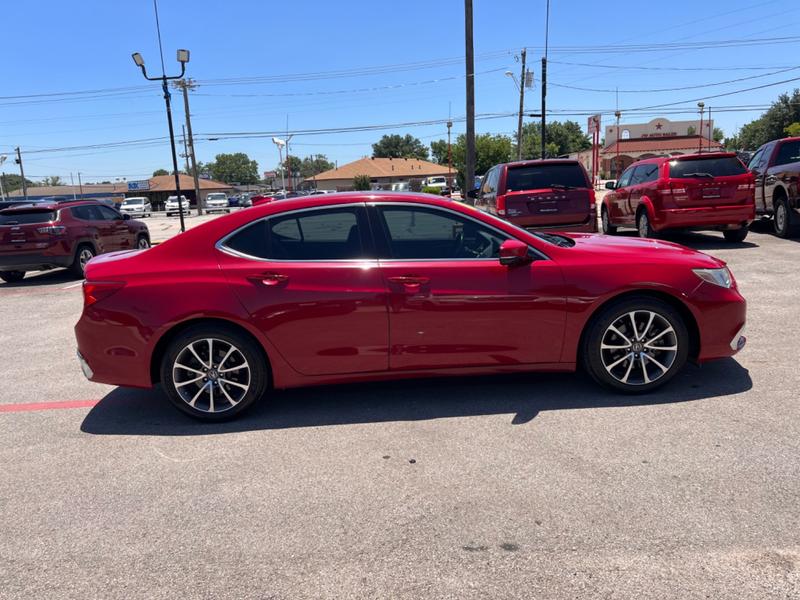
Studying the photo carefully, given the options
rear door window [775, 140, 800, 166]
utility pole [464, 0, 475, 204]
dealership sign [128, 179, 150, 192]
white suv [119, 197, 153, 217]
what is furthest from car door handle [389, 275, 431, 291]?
dealership sign [128, 179, 150, 192]

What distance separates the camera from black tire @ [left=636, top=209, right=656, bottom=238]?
11.0 metres

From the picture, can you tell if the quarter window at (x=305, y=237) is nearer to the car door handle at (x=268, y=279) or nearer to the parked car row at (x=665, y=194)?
the car door handle at (x=268, y=279)

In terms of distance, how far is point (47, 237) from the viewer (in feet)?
38.2

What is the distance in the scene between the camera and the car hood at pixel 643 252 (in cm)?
434

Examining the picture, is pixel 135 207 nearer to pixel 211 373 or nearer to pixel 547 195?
pixel 547 195

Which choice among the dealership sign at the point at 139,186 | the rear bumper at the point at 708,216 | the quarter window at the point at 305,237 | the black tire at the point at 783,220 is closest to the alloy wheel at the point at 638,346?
the quarter window at the point at 305,237

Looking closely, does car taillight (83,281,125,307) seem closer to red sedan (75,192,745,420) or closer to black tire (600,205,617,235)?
red sedan (75,192,745,420)

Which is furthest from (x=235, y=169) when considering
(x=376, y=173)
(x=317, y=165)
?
(x=376, y=173)

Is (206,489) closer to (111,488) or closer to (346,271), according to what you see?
(111,488)

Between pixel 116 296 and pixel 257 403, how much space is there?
1.25 metres

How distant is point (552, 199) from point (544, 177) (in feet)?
1.40

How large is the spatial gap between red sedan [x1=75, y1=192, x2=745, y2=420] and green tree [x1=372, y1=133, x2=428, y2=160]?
134074 millimetres

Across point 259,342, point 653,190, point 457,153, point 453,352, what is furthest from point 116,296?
point 457,153

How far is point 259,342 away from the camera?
13.7ft
